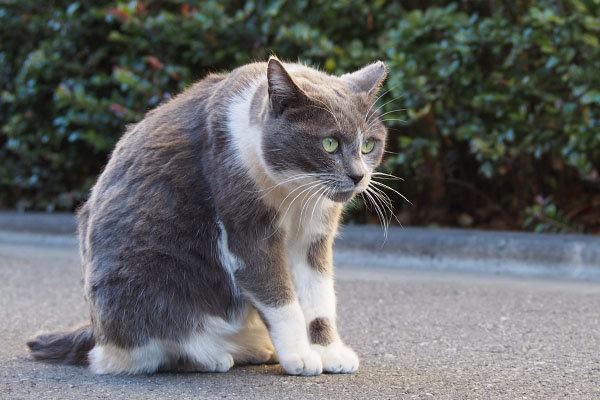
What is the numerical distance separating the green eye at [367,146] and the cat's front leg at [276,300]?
474 millimetres

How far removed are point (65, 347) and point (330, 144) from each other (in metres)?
1.36

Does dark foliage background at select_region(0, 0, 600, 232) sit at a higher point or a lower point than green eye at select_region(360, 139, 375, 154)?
higher

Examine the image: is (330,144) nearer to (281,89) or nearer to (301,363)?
(281,89)

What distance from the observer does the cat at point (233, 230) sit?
283 centimetres

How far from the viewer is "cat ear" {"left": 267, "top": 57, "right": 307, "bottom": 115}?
8.98ft

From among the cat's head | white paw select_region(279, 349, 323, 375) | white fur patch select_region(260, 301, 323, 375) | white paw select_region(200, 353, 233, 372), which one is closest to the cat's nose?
the cat's head

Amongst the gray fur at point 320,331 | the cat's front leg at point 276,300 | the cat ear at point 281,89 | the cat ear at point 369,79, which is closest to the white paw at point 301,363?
the cat's front leg at point 276,300

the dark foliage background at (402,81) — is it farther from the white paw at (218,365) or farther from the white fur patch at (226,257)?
the white paw at (218,365)

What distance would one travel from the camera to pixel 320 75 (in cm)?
316

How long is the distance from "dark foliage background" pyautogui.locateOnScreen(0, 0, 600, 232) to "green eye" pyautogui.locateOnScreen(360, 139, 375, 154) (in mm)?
1508

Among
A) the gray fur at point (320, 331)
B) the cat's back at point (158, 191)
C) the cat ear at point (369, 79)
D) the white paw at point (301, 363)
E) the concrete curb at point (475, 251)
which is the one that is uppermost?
the cat ear at point (369, 79)

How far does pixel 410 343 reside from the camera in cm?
342

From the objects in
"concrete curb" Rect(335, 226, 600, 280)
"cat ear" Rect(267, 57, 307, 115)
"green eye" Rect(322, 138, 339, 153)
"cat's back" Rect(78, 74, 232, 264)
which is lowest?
"concrete curb" Rect(335, 226, 600, 280)

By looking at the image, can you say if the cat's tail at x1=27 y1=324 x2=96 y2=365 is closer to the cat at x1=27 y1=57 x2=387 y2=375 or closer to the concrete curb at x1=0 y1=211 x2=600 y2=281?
the cat at x1=27 y1=57 x2=387 y2=375
